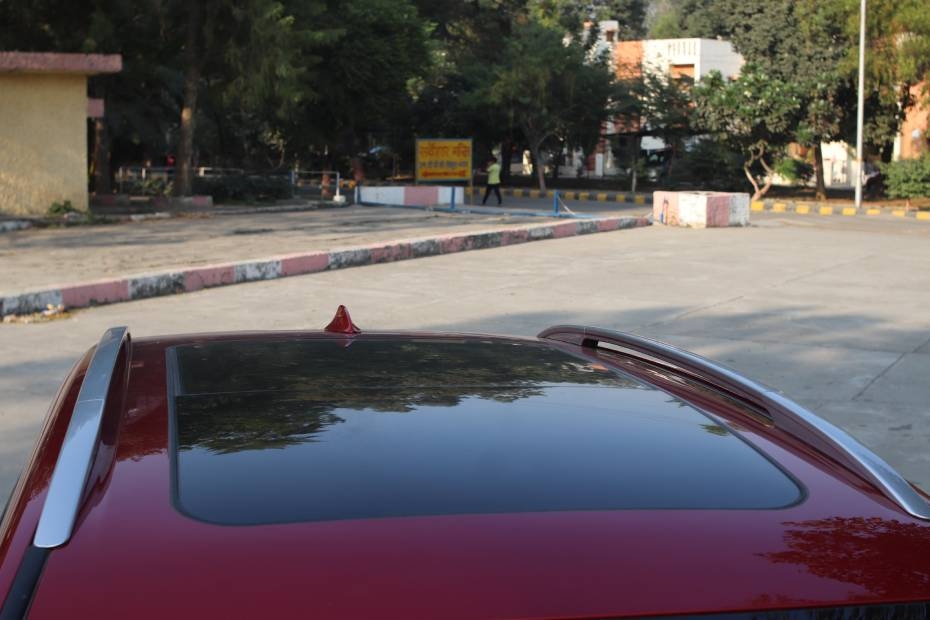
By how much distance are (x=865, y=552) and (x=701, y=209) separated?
21273mm

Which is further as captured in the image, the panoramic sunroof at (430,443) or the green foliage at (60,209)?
the green foliage at (60,209)

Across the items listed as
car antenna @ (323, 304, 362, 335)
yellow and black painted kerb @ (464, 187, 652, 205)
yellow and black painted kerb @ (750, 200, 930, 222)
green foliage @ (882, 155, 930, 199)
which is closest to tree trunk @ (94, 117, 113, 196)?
yellow and black painted kerb @ (464, 187, 652, 205)

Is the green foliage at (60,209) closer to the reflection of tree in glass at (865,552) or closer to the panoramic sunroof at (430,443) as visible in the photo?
the panoramic sunroof at (430,443)

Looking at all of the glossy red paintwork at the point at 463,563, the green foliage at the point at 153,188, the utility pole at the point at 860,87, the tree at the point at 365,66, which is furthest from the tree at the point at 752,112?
the glossy red paintwork at the point at 463,563

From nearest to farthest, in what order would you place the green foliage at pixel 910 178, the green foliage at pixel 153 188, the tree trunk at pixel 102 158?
1. the green foliage at pixel 153 188
2. the tree trunk at pixel 102 158
3. the green foliage at pixel 910 178

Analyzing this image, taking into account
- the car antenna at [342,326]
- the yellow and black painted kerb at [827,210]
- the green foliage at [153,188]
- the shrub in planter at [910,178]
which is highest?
the shrub in planter at [910,178]

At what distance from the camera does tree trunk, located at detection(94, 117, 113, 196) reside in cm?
2819

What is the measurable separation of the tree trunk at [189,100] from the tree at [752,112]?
619 inches

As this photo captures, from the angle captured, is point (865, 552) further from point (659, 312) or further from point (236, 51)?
point (236, 51)

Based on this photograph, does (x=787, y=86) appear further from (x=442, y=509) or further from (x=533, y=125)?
(x=442, y=509)

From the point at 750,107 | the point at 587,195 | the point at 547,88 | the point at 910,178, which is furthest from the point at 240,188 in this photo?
the point at 910,178

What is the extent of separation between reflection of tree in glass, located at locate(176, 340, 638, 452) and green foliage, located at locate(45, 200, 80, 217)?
1965 cm

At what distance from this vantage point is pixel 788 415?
96.3 inches

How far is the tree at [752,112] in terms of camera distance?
108ft
